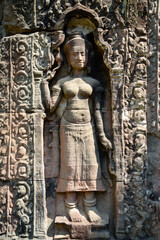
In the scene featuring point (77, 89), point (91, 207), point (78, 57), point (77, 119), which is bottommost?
point (91, 207)

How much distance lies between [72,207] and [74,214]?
120 millimetres

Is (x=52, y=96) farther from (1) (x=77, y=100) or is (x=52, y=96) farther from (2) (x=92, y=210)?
(2) (x=92, y=210)

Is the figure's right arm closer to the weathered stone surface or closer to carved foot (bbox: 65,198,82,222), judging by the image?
the weathered stone surface

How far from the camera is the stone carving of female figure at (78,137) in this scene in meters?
5.62

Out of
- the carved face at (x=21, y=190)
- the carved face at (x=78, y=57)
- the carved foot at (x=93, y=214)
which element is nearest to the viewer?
the carved face at (x=21, y=190)

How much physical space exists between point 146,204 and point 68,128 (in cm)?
177

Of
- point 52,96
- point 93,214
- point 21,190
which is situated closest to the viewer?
point 21,190

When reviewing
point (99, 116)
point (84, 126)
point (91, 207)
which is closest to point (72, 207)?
point (91, 207)

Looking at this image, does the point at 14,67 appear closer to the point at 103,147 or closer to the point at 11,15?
the point at 11,15

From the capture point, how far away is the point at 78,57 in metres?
5.65

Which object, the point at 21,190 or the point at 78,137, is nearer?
the point at 21,190

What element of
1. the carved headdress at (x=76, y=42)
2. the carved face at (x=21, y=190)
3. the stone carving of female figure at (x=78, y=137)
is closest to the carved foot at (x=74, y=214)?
the stone carving of female figure at (x=78, y=137)

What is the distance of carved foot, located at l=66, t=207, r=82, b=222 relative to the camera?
18.2ft

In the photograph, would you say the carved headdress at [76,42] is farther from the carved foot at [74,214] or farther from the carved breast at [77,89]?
the carved foot at [74,214]
